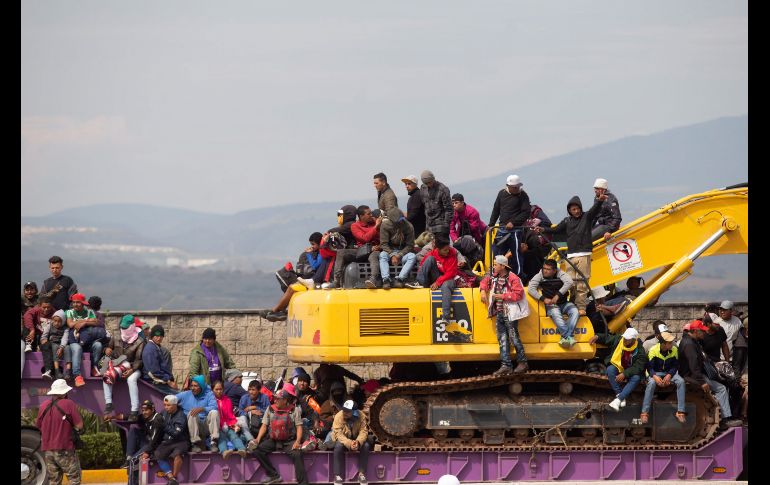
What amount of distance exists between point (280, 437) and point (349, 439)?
43.4 inches

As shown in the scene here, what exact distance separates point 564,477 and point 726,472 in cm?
251

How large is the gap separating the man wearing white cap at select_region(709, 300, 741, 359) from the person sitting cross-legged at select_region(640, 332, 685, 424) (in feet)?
5.83

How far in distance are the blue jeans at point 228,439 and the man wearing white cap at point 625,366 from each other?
223 inches

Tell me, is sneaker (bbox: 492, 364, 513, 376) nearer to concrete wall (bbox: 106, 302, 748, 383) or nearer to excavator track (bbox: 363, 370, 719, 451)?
excavator track (bbox: 363, 370, 719, 451)

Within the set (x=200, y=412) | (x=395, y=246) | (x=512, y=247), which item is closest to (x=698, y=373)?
(x=512, y=247)

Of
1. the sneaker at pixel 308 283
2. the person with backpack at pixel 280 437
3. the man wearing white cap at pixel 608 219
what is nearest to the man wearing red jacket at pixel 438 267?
the sneaker at pixel 308 283

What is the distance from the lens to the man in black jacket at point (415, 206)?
72.5ft

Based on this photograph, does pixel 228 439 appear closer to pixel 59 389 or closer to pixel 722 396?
pixel 59 389

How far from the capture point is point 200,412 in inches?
816

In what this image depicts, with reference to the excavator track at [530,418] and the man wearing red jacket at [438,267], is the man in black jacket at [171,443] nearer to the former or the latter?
the excavator track at [530,418]

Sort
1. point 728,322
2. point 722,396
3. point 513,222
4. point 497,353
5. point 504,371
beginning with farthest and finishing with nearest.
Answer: point 728,322 → point 513,222 → point 722,396 → point 497,353 → point 504,371

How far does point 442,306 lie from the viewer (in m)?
20.3

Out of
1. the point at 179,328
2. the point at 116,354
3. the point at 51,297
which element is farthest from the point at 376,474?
the point at 179,328
